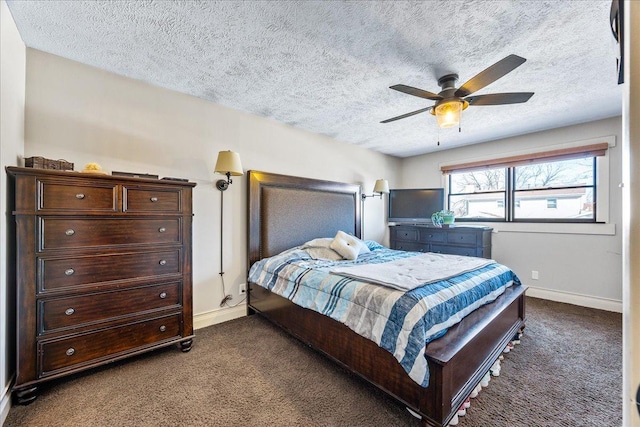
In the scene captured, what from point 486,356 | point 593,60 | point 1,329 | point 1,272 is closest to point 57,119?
point 1,272

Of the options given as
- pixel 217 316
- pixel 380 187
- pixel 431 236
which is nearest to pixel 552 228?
pixel 431 236

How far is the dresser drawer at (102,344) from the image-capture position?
1.68m

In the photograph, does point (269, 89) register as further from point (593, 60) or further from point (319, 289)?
point (593, 60)

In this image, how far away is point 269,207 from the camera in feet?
10.3

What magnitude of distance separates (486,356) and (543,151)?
320 centimetres

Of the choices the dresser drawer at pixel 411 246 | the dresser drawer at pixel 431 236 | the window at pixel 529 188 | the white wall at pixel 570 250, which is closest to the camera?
the white wall at pixel 570 250

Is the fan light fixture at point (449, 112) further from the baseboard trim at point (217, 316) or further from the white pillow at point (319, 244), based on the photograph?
the baseboard trim at point (217, 316)

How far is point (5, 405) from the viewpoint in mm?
1499

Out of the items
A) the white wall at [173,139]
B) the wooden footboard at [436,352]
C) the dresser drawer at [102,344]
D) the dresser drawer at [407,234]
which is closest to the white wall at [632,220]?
the wooden footboard at [436,352]

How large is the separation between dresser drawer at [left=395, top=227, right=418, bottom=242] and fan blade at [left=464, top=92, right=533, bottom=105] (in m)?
2.62

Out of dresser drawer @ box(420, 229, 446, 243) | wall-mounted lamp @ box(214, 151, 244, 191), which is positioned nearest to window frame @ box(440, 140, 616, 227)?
dresser drawer @ box(420, 229, 446, 243)

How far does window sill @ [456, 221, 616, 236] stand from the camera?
10.6 feet

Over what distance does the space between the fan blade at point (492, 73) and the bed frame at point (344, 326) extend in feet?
5.20

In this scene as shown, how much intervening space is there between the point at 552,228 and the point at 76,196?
16.6 feet
